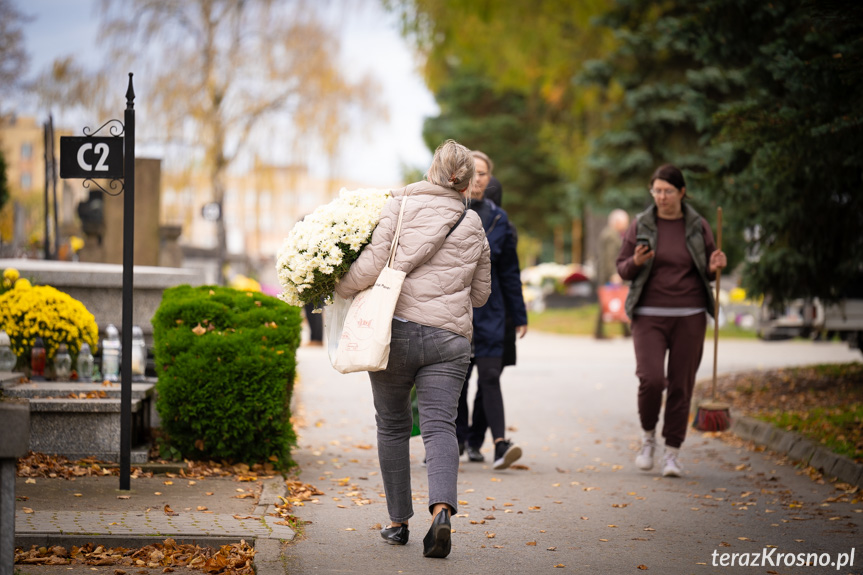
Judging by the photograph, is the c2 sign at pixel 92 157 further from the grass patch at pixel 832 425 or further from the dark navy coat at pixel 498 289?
the grass patch at pixel 832 425

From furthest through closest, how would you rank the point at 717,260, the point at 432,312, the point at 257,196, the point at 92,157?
the point at 257,196, the point at 717,260, the point at 92,157, the point at 432,312

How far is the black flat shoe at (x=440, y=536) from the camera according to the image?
16.6 feet

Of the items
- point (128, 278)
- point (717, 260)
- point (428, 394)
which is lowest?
point (428, 394)

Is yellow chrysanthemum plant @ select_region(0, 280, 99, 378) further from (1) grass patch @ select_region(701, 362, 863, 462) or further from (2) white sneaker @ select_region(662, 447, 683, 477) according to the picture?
(1) grass patch @ select_region(701, 362, 863, 462)

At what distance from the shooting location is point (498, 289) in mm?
7816

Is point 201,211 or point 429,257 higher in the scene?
point 201,211

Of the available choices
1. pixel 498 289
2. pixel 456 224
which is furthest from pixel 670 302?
pixel 456 224

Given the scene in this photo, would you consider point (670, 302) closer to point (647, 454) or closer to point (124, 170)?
point (647, 454)

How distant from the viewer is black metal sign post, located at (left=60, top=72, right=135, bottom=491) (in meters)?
6.34

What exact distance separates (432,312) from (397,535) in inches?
46.6

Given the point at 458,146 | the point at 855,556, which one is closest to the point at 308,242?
the point at 458,146

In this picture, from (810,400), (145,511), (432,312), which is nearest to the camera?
(432,312)

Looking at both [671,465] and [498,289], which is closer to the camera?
[671,465]

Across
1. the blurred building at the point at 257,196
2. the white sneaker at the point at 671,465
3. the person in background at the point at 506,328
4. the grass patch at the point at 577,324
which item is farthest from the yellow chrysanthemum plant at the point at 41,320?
the blurred building at the point at 257,196
